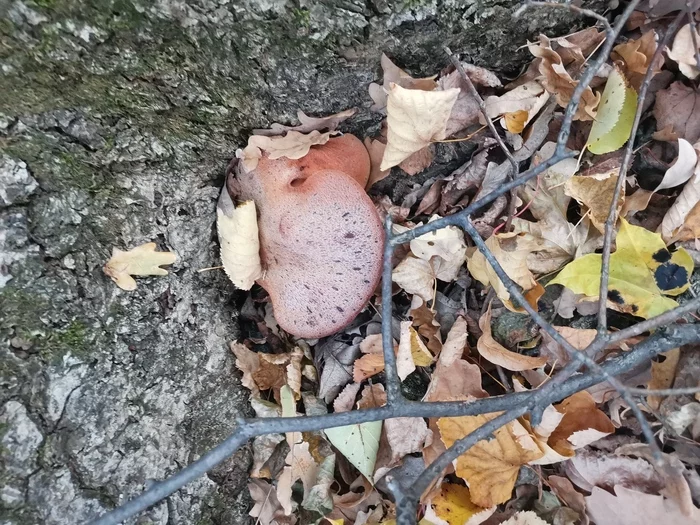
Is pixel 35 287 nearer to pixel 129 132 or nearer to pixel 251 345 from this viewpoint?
pixel 129 132

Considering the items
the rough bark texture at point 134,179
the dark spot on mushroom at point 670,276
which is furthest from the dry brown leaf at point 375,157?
the dark spot on mushroom at point 670,276

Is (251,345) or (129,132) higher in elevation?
(129,132)

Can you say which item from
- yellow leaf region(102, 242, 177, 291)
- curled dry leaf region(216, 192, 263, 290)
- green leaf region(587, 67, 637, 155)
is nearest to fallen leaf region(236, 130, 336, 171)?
curled dry leaf region(216, 192, 263, 290)

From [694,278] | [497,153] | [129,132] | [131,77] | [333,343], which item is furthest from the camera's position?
[333,343]

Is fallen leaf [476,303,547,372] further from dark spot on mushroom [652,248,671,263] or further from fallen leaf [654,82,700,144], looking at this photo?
fallen leaf [654,82,700,144]

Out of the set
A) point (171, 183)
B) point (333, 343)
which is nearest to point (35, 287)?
point (171, 183)

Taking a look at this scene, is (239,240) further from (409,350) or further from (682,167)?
(682,167)
